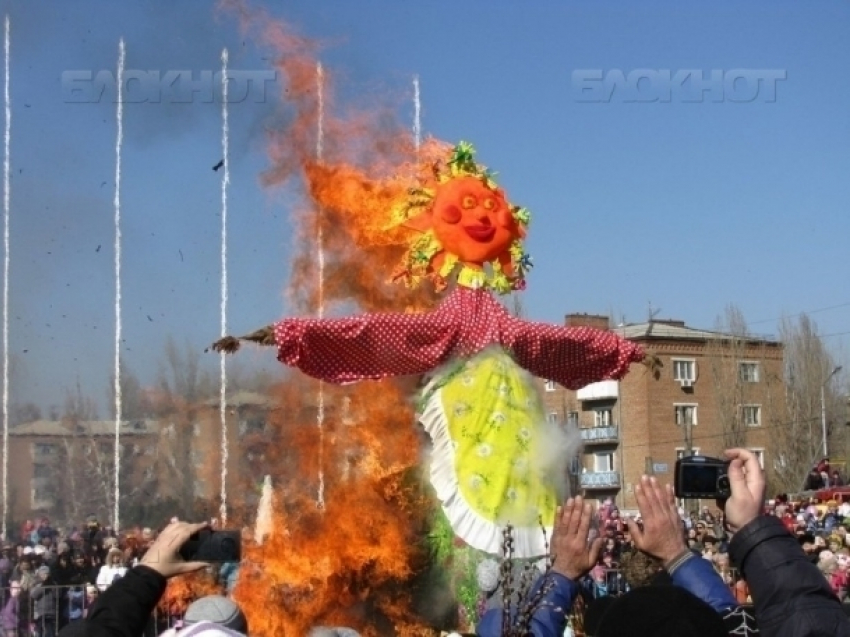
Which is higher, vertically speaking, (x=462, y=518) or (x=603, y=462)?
(x=462, y=518)

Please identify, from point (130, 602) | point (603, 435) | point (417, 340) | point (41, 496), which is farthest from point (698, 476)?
point (603, 435)

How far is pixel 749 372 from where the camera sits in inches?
1804

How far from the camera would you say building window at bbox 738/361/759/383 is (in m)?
45.4

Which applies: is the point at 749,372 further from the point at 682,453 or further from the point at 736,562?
the point at 736,562

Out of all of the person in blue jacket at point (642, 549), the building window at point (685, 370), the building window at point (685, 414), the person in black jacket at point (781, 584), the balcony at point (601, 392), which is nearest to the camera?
the person in black jacket at point (781, 584)

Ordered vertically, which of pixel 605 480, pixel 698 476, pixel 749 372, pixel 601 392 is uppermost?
pixel 698 476

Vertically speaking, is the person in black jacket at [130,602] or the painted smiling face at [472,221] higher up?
the painted smiling face at [472,221]

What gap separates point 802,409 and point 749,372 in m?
2.38

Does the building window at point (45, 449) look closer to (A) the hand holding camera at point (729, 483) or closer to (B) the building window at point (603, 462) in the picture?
(A) the hand holding camera at point (729, 483)

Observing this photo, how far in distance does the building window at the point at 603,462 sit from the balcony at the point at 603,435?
96cm

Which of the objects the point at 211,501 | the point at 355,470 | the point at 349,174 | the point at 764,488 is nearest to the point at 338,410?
the point at 355,470

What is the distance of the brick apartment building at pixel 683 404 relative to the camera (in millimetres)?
44625

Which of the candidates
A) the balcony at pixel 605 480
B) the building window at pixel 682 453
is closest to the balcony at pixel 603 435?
the balcony at pixel 605 480

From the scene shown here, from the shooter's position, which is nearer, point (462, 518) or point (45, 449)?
point (462, 518)
